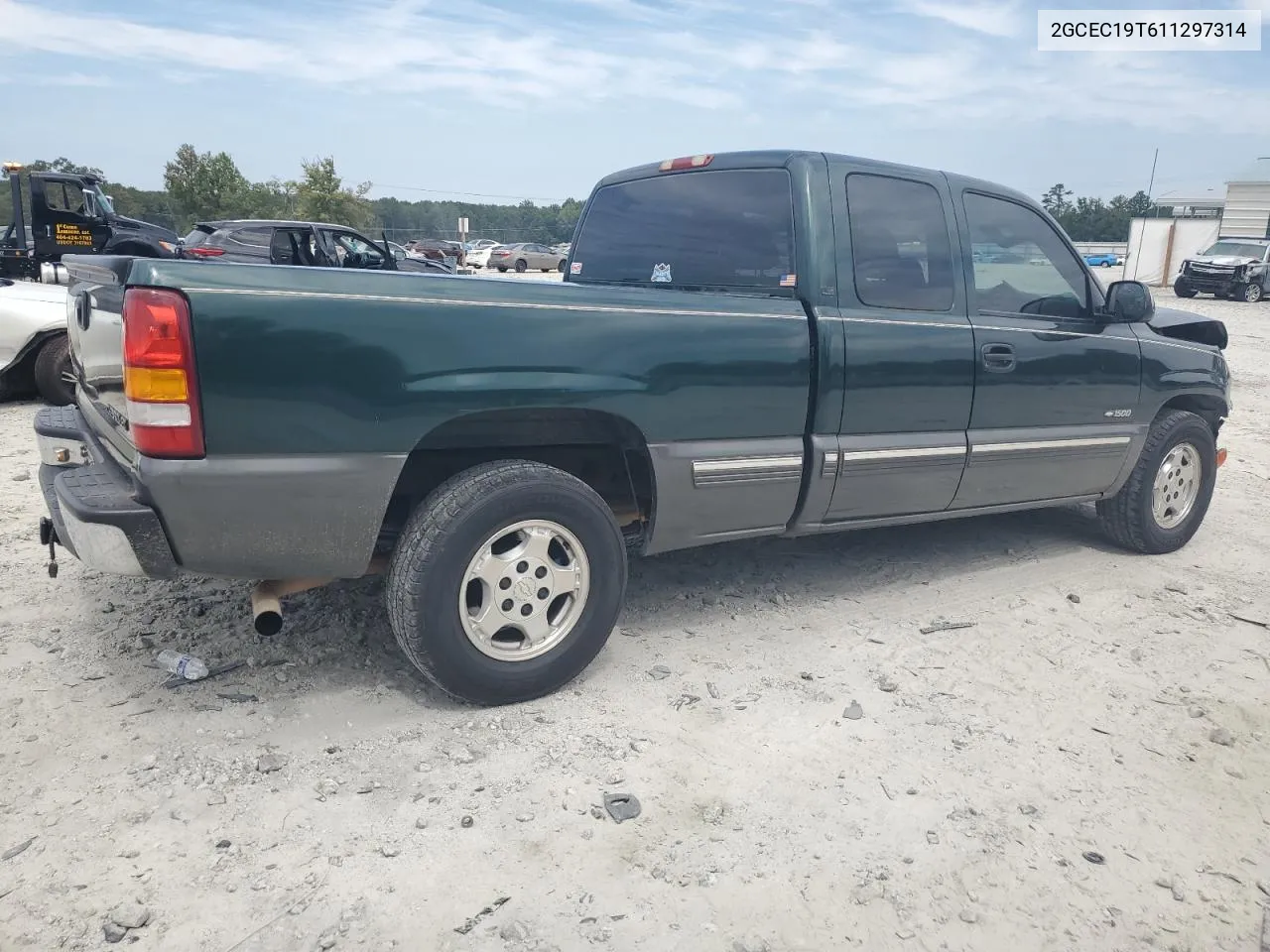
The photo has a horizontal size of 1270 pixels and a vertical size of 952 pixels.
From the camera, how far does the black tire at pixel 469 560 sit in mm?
3008

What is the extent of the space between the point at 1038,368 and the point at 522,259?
3706 cm

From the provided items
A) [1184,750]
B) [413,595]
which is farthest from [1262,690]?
[413,595]

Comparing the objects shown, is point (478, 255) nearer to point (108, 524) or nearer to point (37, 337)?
point (37, 337)

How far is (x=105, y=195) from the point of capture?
18484mm

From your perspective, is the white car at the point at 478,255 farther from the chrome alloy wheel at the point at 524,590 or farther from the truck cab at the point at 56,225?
the chrome alloy wheel at the point at 524,590

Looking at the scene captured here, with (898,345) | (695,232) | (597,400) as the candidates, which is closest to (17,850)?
(597,400)

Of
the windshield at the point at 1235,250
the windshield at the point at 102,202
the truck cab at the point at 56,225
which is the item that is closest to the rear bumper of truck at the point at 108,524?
the truck cab at the point at 56,225

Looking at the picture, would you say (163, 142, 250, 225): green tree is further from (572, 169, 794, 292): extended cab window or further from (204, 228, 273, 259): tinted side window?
(572, 169, 794, 292): extended cab window

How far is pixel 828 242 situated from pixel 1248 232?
4942 centimetres

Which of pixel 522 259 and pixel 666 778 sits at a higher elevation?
pixel 522 259

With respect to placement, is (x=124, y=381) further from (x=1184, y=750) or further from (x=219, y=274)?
(x=1184, y=750)

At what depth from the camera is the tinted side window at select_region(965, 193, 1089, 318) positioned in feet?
14.2

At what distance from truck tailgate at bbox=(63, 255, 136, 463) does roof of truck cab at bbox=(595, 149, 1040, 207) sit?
236 cm

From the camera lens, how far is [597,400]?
3.22m
